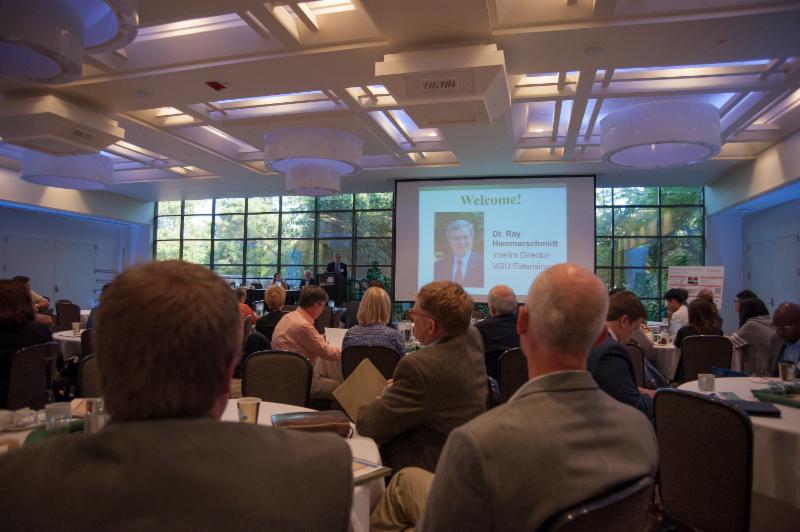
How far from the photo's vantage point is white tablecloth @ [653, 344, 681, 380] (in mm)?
6121

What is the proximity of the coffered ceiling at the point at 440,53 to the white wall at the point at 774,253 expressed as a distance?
1.85 metres

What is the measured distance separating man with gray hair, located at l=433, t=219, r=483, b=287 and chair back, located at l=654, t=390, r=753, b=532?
328 inches

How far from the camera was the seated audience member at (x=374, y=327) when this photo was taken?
3.94 metres

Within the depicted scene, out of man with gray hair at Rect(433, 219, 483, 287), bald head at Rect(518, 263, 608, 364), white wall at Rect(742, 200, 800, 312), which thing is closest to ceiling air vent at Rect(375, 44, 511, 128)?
bald head at Rect(518, 263, 608, 364)

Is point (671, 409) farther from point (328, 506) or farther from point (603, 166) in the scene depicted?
point (603, 166)

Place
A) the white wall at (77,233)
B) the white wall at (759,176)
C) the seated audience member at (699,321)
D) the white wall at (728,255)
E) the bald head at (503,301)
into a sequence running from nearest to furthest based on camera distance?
the bald head at (503,301) < the seated audience member at (699,321) < the white wall at (759,176) < the white wall at (728,255) < the white wall at (77,233)

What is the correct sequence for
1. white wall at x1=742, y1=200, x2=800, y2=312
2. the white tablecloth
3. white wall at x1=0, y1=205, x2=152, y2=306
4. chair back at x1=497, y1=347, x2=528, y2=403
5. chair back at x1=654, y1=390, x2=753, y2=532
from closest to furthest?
chair back at x1=654, y1=390, x2=753, y2=532 → chair back at x1=497, y1=347, x2=528, y2=403 → the white tablecloth → white wall at x1=742, y1=200, x2=800, y2=312 → white wall at x1=0, y1=205, x2=152, y2=306

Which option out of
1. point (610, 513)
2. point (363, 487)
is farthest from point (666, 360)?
point (610, 513)

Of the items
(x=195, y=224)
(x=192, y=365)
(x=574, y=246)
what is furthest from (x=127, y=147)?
(x=192, y=365)

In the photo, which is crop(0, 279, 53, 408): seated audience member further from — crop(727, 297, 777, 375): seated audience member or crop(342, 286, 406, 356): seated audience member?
crop(727, 297, 777, 375): seated audience member

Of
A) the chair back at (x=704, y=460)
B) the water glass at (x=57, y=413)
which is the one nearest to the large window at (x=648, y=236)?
the chair back at (x=704, y=460)

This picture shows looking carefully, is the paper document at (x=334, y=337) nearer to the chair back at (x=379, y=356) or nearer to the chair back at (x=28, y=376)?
the chair back at (x=379, y=356)

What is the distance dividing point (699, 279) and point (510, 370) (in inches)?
316

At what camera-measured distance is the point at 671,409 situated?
2.20 meters
